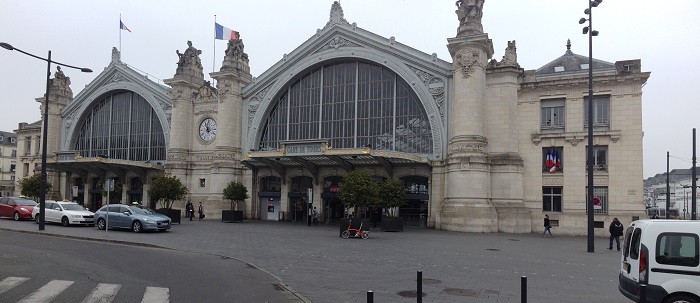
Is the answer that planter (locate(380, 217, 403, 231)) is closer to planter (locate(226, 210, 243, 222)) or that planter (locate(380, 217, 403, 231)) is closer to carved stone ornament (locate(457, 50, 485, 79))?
carved stone ornament (locate(457, 50, 485, 79))

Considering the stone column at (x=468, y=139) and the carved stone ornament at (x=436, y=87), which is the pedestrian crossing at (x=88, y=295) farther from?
the carved stone ornament at (x=436, y=87)

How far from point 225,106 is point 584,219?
29.5m

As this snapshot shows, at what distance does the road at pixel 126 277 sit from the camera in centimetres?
999

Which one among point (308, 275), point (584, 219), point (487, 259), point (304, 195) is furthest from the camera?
point (304, 195)

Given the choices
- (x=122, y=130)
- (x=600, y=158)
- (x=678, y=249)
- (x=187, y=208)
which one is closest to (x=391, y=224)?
(x=600, y=158)

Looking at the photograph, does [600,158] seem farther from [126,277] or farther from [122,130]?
[122,130]

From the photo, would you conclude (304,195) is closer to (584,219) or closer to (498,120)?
(498,120)

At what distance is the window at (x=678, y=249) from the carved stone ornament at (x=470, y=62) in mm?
25345

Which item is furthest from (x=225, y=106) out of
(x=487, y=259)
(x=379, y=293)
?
(x=379, y=293)

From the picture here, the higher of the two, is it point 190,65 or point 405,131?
point 190,65

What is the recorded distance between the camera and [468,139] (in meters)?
32.8

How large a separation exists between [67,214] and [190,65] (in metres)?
22.2

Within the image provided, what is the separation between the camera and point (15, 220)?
32.4 meters

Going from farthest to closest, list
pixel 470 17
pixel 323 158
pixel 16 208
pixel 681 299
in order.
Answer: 1. pixel 323 158
2. pixel 470 17
3. pixel 16 208
4. pixel 681 299
